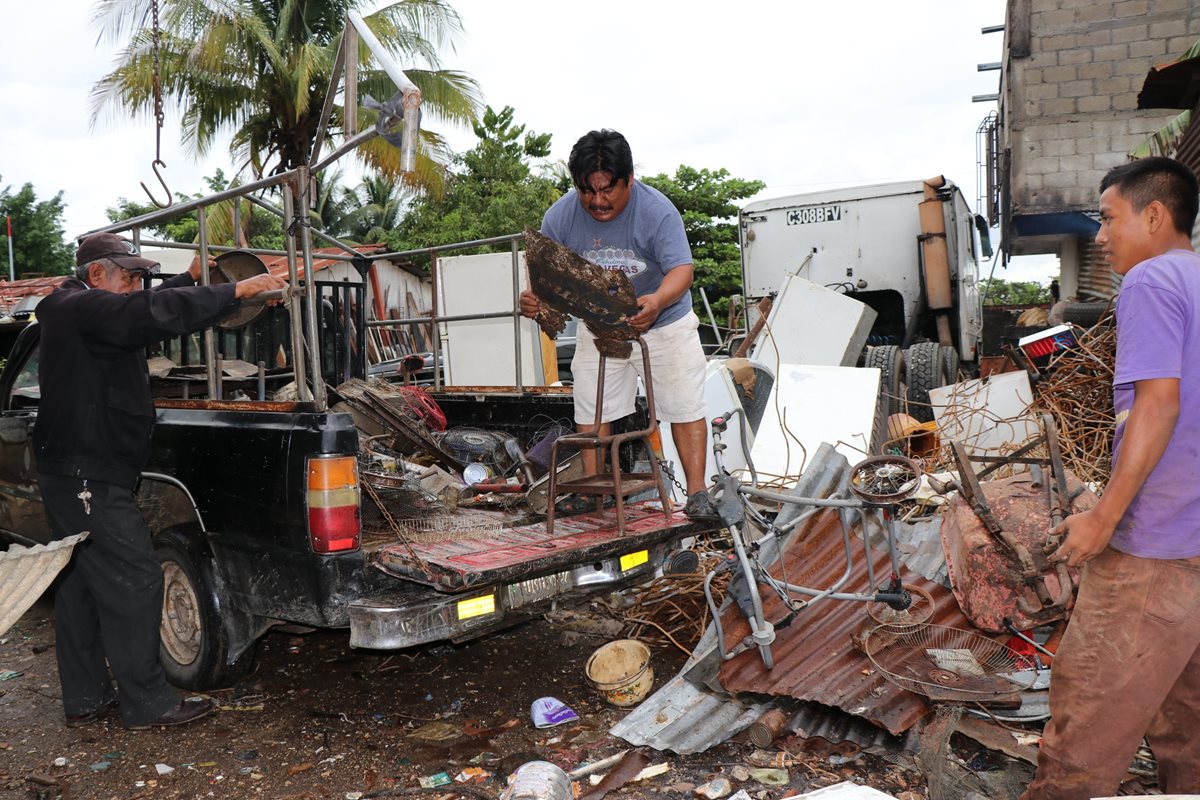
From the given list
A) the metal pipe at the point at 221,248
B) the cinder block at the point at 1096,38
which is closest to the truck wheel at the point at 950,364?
the cinder block at the point at 1096,38

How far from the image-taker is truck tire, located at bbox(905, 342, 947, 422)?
8.82 metres

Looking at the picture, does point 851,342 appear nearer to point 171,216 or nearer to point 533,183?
point 171,216

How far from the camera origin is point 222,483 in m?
3.60

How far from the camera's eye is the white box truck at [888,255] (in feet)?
31.6

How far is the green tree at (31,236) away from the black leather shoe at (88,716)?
28.6 meters

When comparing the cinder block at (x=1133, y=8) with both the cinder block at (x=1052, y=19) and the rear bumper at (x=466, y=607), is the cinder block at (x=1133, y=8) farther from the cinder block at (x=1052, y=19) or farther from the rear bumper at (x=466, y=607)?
the rear bumper at (x=466, y=607)

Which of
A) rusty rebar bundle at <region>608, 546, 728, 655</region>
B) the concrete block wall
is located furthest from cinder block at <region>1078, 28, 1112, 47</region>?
rusty rebar bundle at <region>608, 546, 728, 655</region>

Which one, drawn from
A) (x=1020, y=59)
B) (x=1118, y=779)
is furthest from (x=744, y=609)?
(x=1020, y=59)

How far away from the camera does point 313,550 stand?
324cm

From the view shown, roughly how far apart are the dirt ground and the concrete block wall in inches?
415

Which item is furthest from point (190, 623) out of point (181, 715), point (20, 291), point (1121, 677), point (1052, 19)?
point (20, 291)

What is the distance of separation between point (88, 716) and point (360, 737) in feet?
4.07

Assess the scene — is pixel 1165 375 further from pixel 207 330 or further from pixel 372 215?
pixel 372 215

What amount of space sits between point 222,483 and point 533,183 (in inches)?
650
